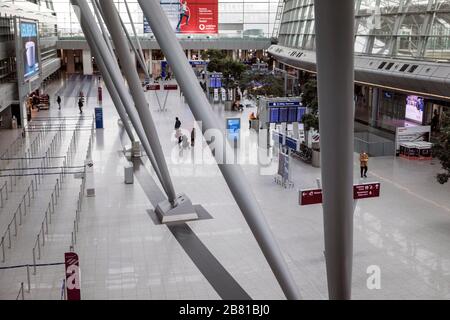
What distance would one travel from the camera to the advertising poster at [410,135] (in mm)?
30125

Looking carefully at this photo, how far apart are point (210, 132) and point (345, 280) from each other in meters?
3.65

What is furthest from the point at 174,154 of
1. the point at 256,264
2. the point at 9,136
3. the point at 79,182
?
the point at 256,264

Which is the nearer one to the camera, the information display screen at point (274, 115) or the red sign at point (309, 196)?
the red sign at point (309, 196)

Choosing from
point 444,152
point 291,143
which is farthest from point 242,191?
point 291,143

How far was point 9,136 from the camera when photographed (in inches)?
1368

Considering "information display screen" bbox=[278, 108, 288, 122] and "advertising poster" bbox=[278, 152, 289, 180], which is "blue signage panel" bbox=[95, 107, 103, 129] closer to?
"information display screen" bbox=[278, 108, 288, 122]

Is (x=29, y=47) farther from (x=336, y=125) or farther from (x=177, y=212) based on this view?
(x=336, y=125)

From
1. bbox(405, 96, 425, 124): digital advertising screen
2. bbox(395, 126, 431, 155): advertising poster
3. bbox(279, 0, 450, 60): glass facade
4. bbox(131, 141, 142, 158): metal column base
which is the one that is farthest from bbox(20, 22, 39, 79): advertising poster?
bbox(405, 96, 425, 124): digital advertising screen

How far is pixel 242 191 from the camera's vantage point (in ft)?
28.8

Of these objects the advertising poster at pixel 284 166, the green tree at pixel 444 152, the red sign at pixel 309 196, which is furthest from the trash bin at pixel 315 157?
the red sign at pixel 309 196

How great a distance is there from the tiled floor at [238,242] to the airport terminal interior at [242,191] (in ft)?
0.22

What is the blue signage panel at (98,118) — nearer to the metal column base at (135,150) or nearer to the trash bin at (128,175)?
the metal column base at (135,150)

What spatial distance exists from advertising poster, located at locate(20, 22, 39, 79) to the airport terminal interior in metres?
2.88

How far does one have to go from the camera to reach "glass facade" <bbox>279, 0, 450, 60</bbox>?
30.6 m
